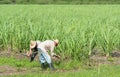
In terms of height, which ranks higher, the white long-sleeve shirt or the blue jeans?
the white long-sleeve shirt

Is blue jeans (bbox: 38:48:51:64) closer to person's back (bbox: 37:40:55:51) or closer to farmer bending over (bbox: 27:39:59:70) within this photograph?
farmer bending over (bbox: 27:39:59:70)

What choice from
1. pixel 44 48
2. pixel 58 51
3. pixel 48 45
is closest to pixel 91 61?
pixel 58 51

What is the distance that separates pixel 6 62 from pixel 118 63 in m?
3.73

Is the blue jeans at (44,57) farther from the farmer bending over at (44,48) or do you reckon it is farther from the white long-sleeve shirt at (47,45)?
the white long-sleeve shirt at (47,45)

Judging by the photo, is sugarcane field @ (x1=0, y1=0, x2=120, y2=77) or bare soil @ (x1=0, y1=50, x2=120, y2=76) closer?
sugarcane field @ (x1=0, y1=0, x2=120, y2=77)

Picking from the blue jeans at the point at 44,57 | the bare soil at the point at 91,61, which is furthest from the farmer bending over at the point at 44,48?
the bare soil at the point at 91,61

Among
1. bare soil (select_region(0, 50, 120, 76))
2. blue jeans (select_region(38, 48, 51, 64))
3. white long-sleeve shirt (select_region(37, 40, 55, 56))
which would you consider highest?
white long-sleeve shirt (select_region(37, 40, 55, 56))

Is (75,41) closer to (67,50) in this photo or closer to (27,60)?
(67,50)

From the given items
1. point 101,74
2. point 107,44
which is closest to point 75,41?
point 107,44

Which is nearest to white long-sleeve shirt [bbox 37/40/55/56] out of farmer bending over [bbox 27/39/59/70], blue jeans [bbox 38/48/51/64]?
farmer bending over [bbox 27/39/59/70]

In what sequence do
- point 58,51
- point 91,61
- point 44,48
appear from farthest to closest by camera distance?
point 58,51, point 91,61, point 44,48

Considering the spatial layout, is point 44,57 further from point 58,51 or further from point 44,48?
point 58,51

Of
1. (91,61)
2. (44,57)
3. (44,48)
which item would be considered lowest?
(91,61)

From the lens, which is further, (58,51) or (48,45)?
(58,51)
